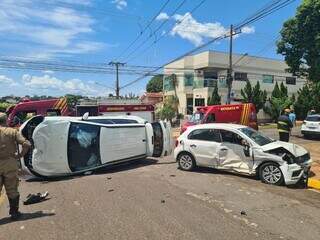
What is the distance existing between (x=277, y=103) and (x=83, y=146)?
3552 cm

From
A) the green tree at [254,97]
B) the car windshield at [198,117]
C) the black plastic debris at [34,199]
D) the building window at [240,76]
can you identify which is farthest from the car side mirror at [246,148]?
the building window at [240,76]

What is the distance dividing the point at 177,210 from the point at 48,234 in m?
2.45

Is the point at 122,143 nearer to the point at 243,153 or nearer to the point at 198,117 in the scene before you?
the point at 243,153

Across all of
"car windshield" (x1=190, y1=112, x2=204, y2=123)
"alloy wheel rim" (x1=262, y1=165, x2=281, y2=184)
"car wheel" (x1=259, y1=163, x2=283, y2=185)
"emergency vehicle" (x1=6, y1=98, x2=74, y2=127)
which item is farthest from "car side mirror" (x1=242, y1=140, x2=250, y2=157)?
"emergency vehicle" (x1=6, y1=98, x2=74, y2=127)

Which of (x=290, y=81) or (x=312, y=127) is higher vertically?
(x=290, y=81)

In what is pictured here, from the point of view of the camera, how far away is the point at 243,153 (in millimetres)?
12227

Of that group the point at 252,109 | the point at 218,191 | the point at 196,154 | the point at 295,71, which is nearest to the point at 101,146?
the point at 196,154

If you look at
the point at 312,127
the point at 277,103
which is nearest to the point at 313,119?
the point at 312,127

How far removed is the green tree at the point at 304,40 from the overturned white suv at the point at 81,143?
1485cm

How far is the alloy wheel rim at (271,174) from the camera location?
36.9 feet

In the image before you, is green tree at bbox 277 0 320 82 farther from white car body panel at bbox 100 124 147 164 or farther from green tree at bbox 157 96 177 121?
green tree at bbox 157 96 177 121

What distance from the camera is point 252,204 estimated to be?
8.84 metres

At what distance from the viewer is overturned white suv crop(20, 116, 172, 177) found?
481 inches

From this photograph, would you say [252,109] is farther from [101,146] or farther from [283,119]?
[101,146]
